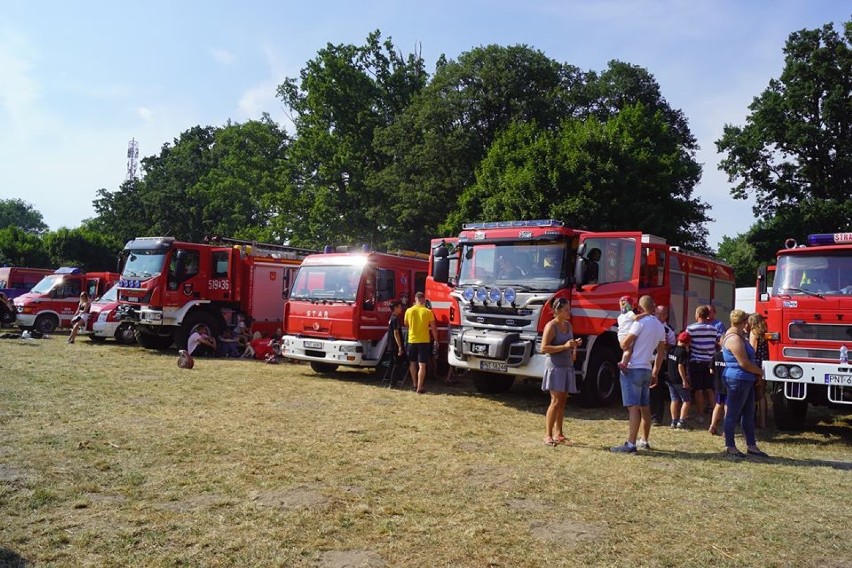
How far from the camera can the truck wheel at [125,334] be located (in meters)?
20.9

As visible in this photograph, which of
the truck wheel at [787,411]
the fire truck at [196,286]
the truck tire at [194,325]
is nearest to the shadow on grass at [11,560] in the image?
the truck wheel at [787,411]

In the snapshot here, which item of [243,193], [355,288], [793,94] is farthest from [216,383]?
[243,193]

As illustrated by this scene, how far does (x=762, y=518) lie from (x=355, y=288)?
32.5 feet

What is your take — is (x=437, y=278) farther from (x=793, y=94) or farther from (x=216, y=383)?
(x=793, y=94)

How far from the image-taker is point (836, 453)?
8641mm

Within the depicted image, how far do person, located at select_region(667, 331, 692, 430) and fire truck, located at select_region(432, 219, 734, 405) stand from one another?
133 cm

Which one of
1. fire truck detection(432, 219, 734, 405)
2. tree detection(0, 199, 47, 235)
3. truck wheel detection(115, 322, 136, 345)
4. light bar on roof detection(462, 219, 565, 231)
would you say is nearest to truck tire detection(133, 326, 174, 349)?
truck wheel detection(115, 322, 136, 345)

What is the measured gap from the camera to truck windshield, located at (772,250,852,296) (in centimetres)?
942

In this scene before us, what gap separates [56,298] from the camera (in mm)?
24547

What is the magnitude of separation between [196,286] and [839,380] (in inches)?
582

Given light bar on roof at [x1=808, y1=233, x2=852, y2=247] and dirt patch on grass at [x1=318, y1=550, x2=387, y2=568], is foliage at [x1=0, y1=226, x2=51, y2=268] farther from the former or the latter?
dirt patch on grass at [x1=318, y1=550, x2=387, y2=568]

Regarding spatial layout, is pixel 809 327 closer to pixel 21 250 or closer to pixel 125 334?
pixel 125 334

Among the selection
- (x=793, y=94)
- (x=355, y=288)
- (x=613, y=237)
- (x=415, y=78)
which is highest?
(x=415, y=78)

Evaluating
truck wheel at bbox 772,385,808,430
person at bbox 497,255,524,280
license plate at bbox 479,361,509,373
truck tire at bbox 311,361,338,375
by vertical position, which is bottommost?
truck tire at bbox 311,361,338,375
